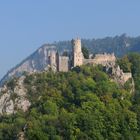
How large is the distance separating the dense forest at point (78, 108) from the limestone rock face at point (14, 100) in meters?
0.63

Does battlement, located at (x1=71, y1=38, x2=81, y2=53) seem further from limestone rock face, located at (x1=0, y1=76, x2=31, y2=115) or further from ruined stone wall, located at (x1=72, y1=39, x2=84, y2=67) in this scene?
limestone rock face, located at (x1=0, y1=76, x2=31, y2=115)

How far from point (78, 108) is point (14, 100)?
767 centimetres

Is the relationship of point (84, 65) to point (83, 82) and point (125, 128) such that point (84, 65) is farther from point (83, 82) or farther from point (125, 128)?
point (125, 128)

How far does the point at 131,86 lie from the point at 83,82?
18.9 ft

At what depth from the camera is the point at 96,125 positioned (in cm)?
7562

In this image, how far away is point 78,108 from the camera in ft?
258

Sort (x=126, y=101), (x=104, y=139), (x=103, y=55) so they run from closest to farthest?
(x=104, y=139) < (x=126, y=101) < (x=103, y=55)

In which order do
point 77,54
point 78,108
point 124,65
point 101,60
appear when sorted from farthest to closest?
point 124,65 → point 101,60 → point 77,54 → point 78,108

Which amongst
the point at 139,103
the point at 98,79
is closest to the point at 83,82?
the point at 98,79

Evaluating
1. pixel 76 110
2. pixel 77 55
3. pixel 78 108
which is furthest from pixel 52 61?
pixel 76 110

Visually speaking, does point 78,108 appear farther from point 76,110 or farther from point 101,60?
point 101,60

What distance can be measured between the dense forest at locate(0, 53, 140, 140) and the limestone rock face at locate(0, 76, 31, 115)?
0.63 m

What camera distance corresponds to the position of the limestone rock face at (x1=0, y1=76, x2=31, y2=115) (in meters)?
81.1

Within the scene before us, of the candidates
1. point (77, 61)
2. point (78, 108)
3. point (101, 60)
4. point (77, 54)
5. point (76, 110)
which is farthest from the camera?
point (101, 60)
